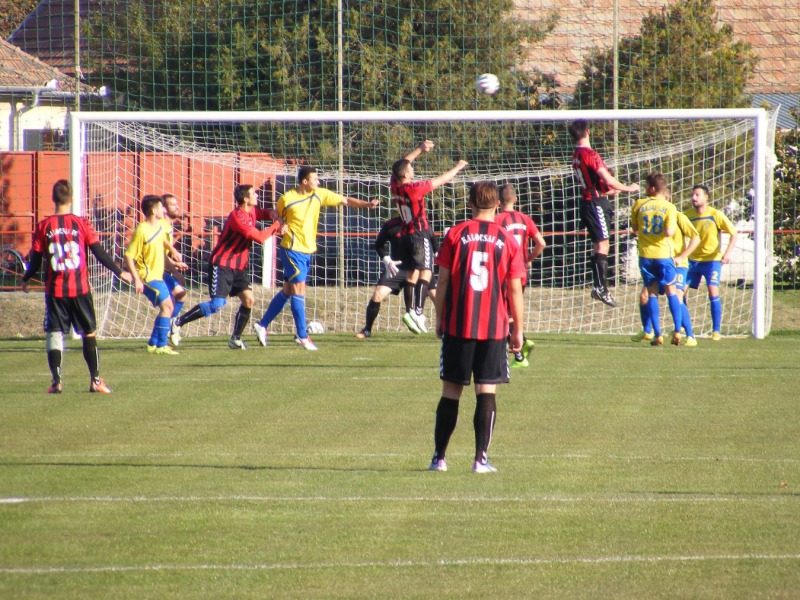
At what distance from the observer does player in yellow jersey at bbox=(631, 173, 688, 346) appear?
1418 centimetres

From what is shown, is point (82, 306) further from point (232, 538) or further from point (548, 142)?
point (548, 142)

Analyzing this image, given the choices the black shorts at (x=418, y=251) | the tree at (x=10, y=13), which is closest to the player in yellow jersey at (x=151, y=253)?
the black shorts at (x=418, y=251)

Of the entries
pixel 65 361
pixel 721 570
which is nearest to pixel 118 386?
pixel 65 361

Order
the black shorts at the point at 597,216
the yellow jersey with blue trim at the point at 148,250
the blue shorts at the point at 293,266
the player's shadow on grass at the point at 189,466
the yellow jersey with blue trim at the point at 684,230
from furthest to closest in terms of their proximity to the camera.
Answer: the yellow jersey with blue trim at the point at 684,230, the blue shorts at the point at 293,266, the yellow jersey with blue trim at the point at 148,250, the black shorts at the point at 597,216, the player's shadow on grass at the point at 189,466

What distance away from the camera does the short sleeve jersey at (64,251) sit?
10.4 meters

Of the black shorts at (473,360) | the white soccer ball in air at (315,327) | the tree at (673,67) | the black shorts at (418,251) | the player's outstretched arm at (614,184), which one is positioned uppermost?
the tree at (673,67)

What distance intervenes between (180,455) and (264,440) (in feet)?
2.71

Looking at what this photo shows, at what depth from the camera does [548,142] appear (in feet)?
71.4

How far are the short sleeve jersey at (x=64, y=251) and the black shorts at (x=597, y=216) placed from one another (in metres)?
5.59

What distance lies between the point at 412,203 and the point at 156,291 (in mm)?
3343

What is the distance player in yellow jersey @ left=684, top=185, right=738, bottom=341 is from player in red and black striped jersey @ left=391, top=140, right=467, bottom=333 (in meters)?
3.60

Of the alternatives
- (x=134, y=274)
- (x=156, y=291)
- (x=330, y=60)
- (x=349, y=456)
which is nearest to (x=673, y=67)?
(x=330, y=60)

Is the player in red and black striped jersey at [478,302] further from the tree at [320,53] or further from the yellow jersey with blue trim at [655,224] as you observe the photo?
the tree at [320,53]

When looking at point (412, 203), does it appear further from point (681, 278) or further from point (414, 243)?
point (681, 278)
